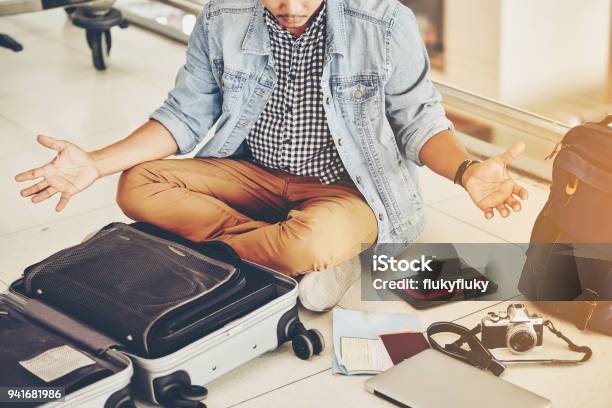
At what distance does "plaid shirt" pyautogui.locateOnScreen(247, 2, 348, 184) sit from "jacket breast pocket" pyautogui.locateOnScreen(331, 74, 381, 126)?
0.15 ft

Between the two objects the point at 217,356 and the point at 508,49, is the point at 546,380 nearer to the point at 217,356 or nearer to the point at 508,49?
the point at 217,356

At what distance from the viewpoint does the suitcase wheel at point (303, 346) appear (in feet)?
6.56

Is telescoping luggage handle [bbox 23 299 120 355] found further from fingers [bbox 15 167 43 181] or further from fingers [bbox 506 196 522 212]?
fingers [bbox 506 196 522 212]

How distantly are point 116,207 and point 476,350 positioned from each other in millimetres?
1200

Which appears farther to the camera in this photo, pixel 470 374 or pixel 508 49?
pixel 508 49

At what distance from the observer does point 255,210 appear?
7.72ft

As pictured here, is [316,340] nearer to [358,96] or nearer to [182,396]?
[182,396]

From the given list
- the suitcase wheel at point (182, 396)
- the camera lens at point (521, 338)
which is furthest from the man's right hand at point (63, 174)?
the camera lens at point (521, 338)

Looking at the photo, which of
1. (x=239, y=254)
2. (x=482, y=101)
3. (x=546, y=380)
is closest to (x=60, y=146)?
(x=239, y=254)

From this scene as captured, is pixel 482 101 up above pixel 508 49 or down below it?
above

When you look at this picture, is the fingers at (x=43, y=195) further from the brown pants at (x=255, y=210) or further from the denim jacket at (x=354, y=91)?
the denim jacket at (x=354, y=91)

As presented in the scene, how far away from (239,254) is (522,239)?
794 millimetres

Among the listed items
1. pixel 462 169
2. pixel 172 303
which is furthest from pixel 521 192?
pixel 172 303

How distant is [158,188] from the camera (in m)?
2.24
